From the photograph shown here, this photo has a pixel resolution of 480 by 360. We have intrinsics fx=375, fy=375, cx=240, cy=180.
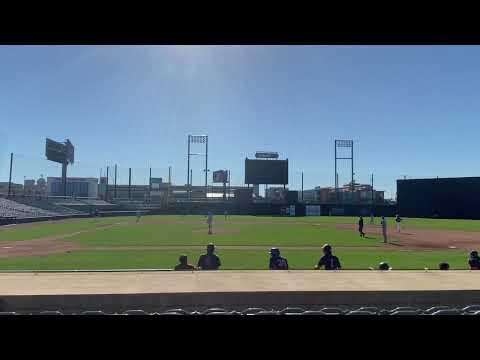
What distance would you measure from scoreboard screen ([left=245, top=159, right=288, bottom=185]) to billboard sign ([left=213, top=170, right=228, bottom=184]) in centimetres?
880

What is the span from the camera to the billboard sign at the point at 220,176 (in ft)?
227

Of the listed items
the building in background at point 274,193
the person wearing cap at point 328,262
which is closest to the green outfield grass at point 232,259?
the person wearing cap at point 328,262

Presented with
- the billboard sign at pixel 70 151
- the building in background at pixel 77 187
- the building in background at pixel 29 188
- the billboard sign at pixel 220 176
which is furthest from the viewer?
the building in background at pixel 77 187

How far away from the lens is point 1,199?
133 feet

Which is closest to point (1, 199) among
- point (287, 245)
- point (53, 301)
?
point (287, 245)

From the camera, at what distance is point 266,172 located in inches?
2397

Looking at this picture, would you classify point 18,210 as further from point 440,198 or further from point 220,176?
point 440,198

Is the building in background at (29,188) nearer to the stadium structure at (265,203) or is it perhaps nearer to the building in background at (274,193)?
the stadium structure at (265,203)

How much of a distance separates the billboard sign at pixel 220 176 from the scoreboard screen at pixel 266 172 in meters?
8.80

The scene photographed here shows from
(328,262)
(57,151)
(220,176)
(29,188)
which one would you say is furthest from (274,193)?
(328,262)
